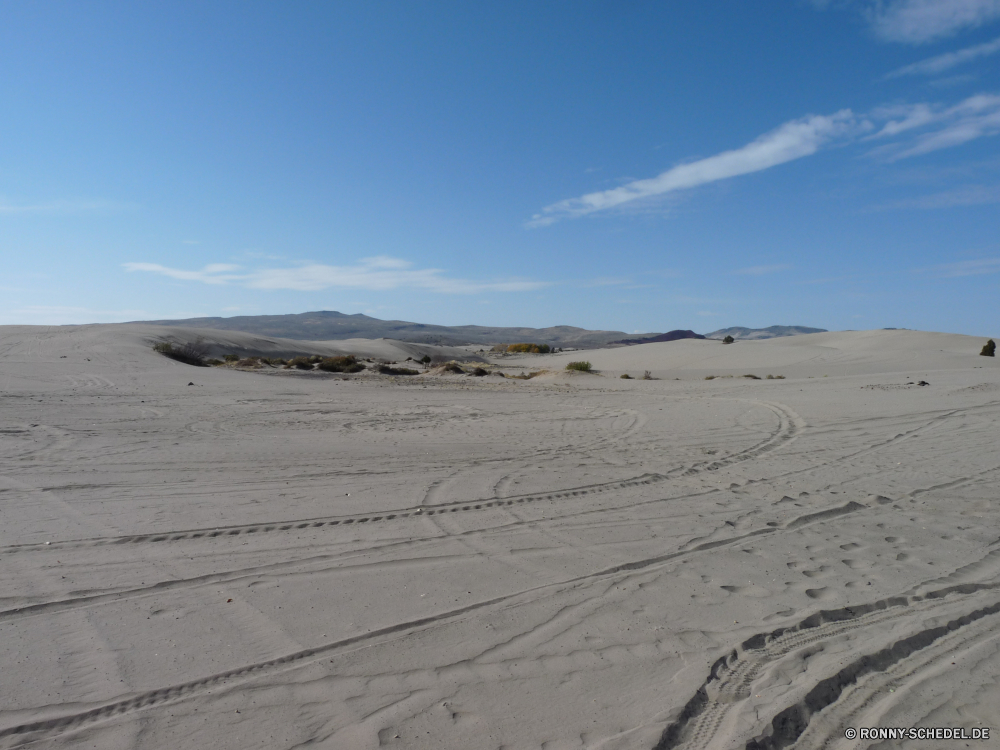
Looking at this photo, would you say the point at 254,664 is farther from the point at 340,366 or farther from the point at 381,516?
the point at 340,366

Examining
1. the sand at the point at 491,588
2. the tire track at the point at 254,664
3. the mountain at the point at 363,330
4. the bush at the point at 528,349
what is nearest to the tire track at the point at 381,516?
the sand at the point at 491,588

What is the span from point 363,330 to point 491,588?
14611cm

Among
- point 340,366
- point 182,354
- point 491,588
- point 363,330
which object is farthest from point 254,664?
point 363,330

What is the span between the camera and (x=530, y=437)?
10.3m

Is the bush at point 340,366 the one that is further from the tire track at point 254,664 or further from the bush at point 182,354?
the tire track at point 254,664

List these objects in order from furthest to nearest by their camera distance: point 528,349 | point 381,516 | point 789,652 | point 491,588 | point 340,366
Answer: point 528,349, point 340,366, point 381,516, point 491,588, point 789,652

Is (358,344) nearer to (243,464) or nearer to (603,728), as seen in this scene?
(243,464)

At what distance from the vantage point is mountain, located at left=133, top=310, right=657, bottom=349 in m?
132

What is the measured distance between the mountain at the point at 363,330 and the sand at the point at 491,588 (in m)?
115

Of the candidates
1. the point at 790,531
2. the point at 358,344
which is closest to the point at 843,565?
the point at 790,531

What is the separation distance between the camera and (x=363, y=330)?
481ft

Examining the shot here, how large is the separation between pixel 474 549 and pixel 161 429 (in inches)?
293

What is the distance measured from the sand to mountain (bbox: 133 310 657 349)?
115m

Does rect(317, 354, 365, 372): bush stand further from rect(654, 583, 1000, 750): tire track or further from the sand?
rect(654, 583, 1000, 750): tire track
